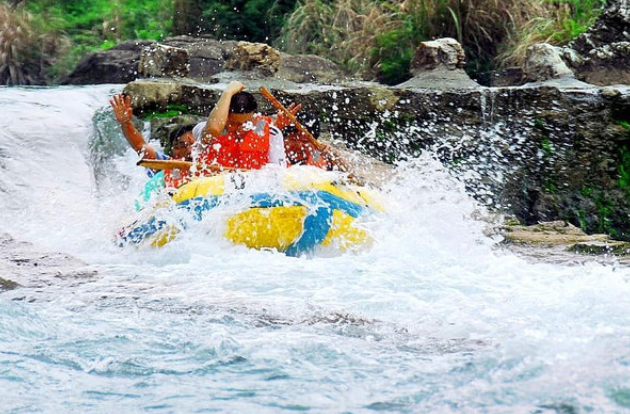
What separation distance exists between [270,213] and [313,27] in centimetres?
927

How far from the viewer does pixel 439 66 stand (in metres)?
9.38

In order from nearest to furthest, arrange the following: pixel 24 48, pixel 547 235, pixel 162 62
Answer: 1. pixel 547 235
2. pixel 162 62
3. pixel 24 48

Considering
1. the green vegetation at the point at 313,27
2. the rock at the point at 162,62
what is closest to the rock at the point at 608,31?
the green vegetation at the point at 313,27

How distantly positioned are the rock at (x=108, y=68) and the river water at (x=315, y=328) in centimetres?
706

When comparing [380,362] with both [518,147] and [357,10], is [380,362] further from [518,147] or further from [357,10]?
[357,10]

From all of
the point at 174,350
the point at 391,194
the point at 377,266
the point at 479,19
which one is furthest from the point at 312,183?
the point at 479,19

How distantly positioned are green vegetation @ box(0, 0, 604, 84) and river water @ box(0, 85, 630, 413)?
6.23 metres

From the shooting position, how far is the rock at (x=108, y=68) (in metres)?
12.9

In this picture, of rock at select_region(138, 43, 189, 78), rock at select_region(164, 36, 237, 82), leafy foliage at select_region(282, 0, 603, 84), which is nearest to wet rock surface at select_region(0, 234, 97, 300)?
rock at select_region(138, 43, 189, 78)

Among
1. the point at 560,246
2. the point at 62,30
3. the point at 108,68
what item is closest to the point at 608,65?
the point at 560,246

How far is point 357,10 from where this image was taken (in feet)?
45.9

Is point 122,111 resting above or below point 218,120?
below

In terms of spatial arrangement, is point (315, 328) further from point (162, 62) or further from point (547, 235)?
point (162, 62)

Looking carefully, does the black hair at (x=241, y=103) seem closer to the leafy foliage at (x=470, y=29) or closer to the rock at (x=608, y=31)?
the rock at (x=608, y=31)
